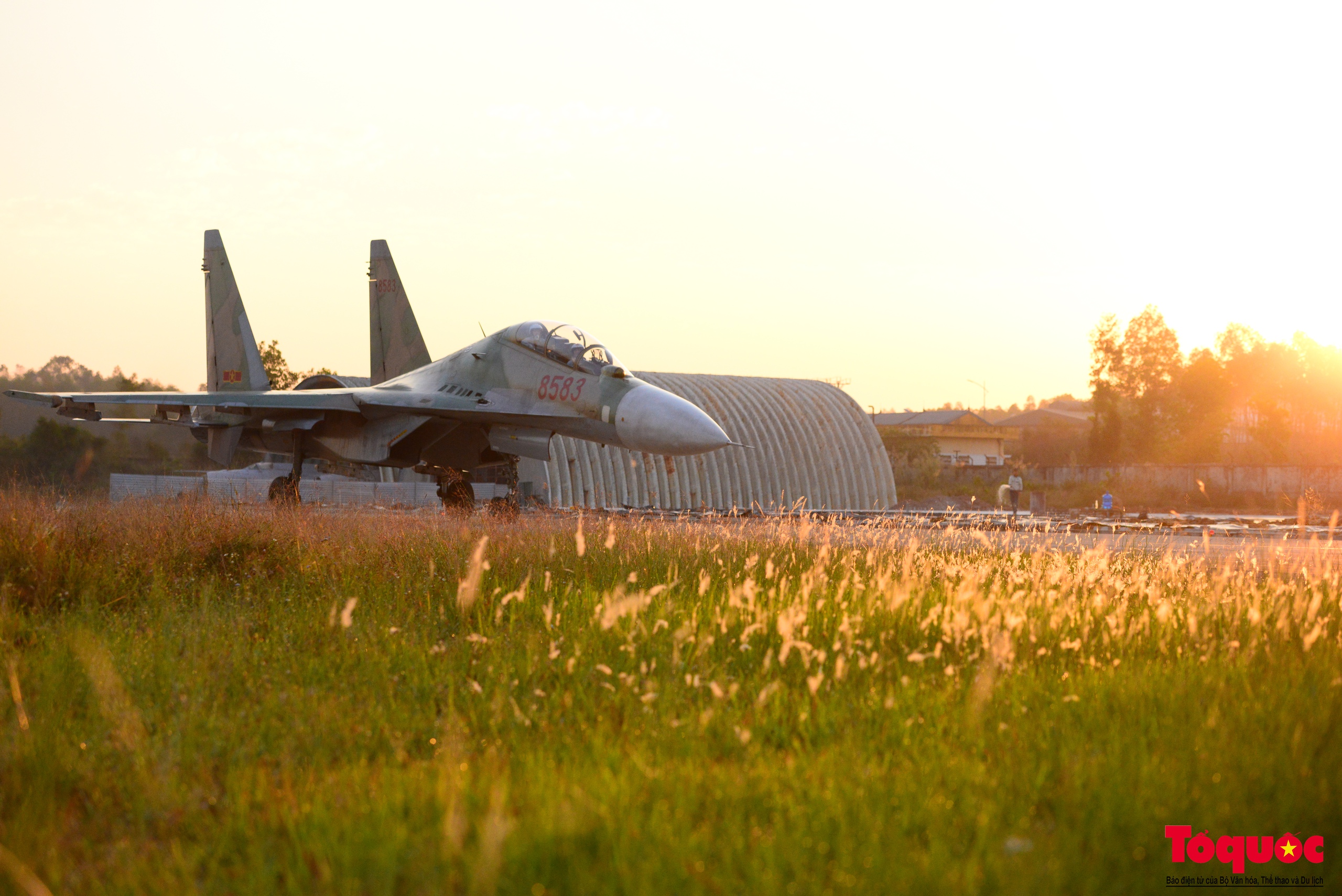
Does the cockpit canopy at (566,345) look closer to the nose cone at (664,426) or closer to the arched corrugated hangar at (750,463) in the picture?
the nose cone at (664,426)

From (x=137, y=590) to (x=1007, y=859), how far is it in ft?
22.7

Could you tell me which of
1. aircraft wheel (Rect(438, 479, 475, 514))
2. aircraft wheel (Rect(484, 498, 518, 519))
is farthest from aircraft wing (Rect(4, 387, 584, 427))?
aircraft wheel (Rect(484, 498, 518, 519))

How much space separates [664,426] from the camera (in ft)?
48.3

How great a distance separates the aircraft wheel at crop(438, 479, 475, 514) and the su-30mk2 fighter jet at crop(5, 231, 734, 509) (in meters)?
0.02

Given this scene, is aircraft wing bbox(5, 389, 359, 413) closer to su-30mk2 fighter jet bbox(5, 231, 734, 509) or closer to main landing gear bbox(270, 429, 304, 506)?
su-30mk2 fighter jet bbox(5, 231, 734, 509)

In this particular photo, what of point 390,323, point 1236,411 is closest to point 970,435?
point 1236,411

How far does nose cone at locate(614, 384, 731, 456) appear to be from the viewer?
1463 centimetres

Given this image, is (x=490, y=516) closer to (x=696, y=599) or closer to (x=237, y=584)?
(x=237, y=584)

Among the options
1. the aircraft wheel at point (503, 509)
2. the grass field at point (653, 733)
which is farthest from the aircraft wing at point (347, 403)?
the grass field at point (653, 733)

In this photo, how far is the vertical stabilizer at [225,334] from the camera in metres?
24.2

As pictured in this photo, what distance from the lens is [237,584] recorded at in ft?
25.3

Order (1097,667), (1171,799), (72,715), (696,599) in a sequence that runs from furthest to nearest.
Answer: (696,599) → (1097,667) → (72,715) → (1171,799)

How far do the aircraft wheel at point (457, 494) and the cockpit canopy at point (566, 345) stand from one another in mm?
2791

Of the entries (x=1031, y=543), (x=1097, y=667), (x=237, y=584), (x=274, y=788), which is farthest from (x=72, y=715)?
(x=1031, y=543)
